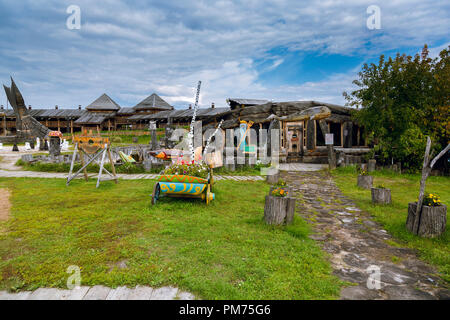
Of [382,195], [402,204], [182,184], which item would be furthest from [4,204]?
[402,204]

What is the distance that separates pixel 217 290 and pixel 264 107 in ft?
51.9

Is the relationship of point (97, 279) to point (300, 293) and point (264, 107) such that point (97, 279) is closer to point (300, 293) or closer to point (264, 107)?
point (300, 293)

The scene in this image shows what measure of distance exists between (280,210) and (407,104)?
10334 mm

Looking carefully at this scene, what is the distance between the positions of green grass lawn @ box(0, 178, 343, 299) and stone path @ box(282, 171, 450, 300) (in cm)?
29

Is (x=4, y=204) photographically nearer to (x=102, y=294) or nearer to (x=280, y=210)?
(x=102, y=294)

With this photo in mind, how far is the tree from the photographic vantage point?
34.7 ft

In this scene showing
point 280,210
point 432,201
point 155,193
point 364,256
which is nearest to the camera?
point 364,256

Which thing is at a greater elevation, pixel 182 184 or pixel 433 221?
pixel 182 184

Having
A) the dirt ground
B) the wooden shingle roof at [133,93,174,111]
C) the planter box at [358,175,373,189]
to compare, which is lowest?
the dirt ground

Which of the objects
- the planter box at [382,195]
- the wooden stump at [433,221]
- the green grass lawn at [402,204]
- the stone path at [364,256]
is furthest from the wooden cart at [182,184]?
the planter box at [382,195]

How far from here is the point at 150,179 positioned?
Answer: 995 centimetres

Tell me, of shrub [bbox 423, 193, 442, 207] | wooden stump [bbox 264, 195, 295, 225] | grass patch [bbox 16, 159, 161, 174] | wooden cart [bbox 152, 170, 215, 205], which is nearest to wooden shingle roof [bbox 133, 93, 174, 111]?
grass patch [bbox 16, 159, 161, 174]

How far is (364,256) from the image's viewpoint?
378 centimetres

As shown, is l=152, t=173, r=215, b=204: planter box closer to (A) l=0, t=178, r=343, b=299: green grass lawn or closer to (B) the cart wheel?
(B) the cart wheel
